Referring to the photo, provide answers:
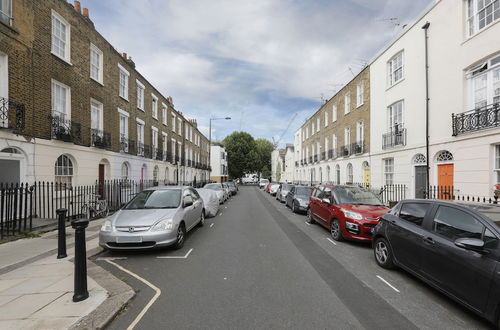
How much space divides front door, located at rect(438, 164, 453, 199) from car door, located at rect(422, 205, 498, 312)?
27.4ft

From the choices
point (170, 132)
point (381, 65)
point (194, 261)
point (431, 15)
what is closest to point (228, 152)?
point (170, 132)

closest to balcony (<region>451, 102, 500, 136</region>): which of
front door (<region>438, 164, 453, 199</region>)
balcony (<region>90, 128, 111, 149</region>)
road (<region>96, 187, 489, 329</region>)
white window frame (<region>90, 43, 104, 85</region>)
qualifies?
front door (<region>438, 164, 453, 199</region>)

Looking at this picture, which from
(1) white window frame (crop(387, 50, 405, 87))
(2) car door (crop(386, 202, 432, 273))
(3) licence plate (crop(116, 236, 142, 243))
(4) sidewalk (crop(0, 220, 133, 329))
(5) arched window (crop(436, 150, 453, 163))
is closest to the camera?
(4) sidewalk (crop(0, 220, 133, 329))

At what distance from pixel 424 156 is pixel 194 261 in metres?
12.3

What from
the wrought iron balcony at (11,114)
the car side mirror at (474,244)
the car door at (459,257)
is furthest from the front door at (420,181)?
the wrought iron balcony at (11,114)

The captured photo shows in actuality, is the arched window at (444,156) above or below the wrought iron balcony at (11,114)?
below

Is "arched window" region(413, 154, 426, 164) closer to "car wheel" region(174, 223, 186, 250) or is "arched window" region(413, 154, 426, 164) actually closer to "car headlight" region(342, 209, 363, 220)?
"car headlight" region(342, 209, 363, 220)

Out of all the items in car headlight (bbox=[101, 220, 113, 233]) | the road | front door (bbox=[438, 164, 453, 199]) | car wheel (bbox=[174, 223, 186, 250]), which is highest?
front door (bbox=[438, 164, 453, 199])

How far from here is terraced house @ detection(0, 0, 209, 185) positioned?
8391 mm

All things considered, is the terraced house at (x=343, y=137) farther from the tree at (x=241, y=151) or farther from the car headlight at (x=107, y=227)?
the tree at (x=241, y=151)

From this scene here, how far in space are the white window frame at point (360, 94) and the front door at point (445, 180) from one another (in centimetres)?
869

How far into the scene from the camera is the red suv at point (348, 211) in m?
6.60

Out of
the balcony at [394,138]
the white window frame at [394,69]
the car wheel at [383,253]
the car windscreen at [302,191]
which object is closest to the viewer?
the car wheel at [383,253]

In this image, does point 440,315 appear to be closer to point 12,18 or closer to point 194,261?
point 194,261
